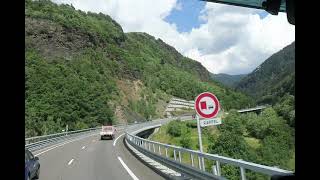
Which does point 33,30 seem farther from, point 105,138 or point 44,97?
point 105,138

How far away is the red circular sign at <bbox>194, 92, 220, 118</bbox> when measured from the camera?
14.1 m

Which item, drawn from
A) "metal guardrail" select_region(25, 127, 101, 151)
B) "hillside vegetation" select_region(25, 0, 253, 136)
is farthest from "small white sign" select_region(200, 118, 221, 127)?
"hillside vegetation" select_region(25, 0, 253, 136)

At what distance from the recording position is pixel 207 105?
14180mm

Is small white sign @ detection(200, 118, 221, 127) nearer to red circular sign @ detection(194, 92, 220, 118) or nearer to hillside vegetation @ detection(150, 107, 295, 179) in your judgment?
red circular sign @ detection(194, 92, 220, 118)

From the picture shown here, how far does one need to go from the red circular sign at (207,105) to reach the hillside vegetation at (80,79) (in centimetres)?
6116

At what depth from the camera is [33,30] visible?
120 metres

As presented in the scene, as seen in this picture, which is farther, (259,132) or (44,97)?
(259,132)

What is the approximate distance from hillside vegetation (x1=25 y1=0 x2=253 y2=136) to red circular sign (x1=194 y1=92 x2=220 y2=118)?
2408 inches

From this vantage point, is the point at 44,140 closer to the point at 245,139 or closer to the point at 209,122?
the point at 209,122

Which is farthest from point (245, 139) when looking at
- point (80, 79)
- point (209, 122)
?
point (209, 122)

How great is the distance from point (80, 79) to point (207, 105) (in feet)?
351

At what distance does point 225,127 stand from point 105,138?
6086cm
